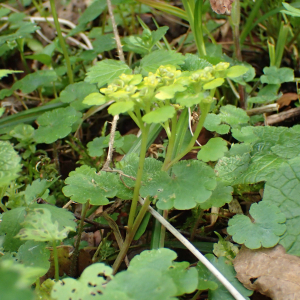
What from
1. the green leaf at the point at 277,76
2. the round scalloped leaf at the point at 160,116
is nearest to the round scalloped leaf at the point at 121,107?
the round scalloped leaf at the point at 160,116

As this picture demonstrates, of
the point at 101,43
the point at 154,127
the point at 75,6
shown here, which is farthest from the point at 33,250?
the point at 75,6

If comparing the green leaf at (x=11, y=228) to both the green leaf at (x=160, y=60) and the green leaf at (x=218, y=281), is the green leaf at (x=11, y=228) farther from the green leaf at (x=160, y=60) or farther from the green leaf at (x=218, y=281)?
the green leaf at (x=160, y=60)

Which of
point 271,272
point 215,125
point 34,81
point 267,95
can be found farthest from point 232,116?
point 34,81

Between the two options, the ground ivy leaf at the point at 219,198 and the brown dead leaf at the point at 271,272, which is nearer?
the brown dead leaf at the point at 271,272

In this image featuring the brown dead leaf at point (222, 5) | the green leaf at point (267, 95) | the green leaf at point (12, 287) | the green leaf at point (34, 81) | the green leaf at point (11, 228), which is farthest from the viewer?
the green leaf at point (34, 81)

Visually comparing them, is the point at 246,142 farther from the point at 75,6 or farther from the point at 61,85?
the point at 75,6

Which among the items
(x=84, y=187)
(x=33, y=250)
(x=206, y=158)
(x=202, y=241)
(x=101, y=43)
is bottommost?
(x=202, y=241)
